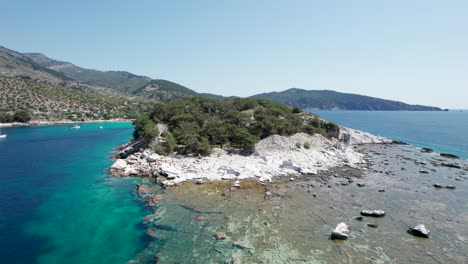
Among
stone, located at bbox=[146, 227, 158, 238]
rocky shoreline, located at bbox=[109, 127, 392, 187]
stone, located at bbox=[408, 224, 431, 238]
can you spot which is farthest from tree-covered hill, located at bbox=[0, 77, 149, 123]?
stone, located at bbox=[408, 224, 431, 238]

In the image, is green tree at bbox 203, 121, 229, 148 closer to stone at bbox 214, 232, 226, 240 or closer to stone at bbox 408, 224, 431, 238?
stone at bbox 214, 232, 226, 240

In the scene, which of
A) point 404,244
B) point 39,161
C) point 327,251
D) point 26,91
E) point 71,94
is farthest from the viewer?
point 71,94

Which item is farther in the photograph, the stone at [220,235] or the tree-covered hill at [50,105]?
the tree-covered hill at [50,105]

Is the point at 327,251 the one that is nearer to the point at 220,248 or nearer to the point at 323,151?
the point at 220,248

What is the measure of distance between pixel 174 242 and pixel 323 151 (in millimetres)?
33346

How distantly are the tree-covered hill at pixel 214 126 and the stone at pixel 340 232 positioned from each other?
22.0 meters

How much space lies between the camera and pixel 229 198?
27.9 meters

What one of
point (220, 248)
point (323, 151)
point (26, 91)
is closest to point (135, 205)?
point (220, 248)

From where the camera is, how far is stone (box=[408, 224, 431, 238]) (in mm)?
21250

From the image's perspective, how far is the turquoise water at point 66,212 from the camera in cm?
1852

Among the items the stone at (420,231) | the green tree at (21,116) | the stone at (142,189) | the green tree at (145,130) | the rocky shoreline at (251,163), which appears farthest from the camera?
the green tree at (21,116)

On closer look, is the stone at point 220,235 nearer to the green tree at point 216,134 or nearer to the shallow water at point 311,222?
the shallow water at point 311,222

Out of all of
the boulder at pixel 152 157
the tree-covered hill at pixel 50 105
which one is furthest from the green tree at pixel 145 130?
the tree-covered hill at pixel 50 105

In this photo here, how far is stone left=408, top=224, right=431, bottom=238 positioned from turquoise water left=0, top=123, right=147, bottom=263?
68.9 ft
